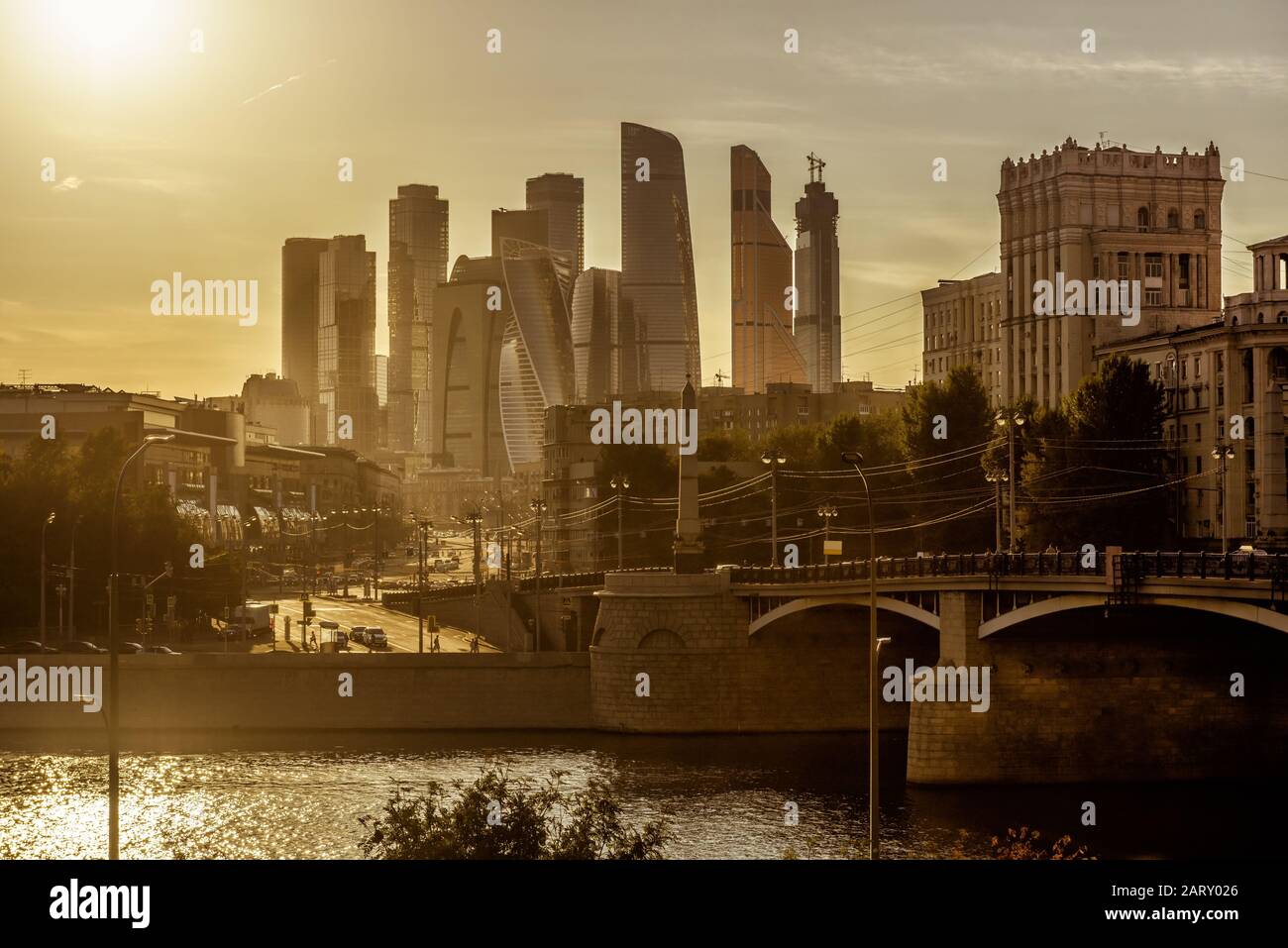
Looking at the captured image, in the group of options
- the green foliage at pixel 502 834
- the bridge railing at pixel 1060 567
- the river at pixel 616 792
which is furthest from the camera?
the river at pixel 616 792

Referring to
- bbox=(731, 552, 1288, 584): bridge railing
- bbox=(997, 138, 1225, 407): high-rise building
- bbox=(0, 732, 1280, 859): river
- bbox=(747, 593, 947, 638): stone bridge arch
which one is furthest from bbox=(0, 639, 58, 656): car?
bbox=(997, 138, 1225, 407): high-rise building

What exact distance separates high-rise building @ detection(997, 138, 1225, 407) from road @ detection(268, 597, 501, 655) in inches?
1556

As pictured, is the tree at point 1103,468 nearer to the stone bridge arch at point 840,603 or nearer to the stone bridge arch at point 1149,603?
the stone bridge arch at point 840,603

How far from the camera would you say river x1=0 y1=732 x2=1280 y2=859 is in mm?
49719

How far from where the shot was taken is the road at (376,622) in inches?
3986

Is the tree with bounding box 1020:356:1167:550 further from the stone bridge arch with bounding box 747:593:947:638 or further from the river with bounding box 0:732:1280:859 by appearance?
the river with bounding box 0:732:1280:859

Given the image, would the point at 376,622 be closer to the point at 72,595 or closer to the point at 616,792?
the point at 72,595

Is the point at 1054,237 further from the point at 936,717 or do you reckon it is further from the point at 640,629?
the point at 936,717

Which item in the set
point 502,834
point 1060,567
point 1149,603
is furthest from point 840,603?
point 502,834

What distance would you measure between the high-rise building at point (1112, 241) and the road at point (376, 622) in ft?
130

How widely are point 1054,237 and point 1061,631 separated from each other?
59.0 meters

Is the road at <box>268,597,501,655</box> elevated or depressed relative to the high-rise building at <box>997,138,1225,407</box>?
depressed

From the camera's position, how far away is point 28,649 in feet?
257

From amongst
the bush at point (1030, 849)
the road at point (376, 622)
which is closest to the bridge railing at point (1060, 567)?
the bush at point (1030, 849)
